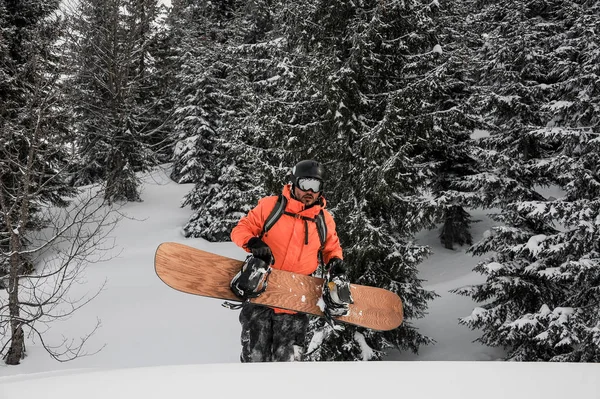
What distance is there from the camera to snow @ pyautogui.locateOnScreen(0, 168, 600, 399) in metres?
2.13

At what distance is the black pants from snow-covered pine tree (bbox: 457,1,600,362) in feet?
20.3

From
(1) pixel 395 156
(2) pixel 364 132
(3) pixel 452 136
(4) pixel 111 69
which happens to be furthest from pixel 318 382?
(4) pixel 111 69

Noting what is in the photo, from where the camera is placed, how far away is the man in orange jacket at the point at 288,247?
3707 mm

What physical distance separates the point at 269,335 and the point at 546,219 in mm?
7099

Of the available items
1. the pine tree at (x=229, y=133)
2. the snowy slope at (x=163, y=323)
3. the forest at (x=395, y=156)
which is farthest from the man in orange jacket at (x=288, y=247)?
the pine tree at (x=229, y=133)

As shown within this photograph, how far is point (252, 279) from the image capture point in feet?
11.5

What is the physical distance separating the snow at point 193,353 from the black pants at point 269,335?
581 mm

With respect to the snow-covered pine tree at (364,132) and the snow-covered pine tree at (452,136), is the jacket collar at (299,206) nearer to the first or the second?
the snow-covered pine tree at (364,132)

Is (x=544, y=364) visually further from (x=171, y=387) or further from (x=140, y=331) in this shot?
(x=140, y=331)

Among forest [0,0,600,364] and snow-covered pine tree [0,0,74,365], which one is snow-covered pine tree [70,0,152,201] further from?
snow-covered pine tree [0,0,74,365]

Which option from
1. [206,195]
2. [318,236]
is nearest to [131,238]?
[206,195]

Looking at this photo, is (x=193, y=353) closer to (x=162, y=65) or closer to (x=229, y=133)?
(x=229, y=133)

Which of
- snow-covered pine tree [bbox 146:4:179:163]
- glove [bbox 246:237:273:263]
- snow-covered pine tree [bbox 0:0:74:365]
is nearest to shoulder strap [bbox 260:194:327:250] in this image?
glove [bbox 246:237:273:263]

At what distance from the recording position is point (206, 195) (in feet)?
63.6
